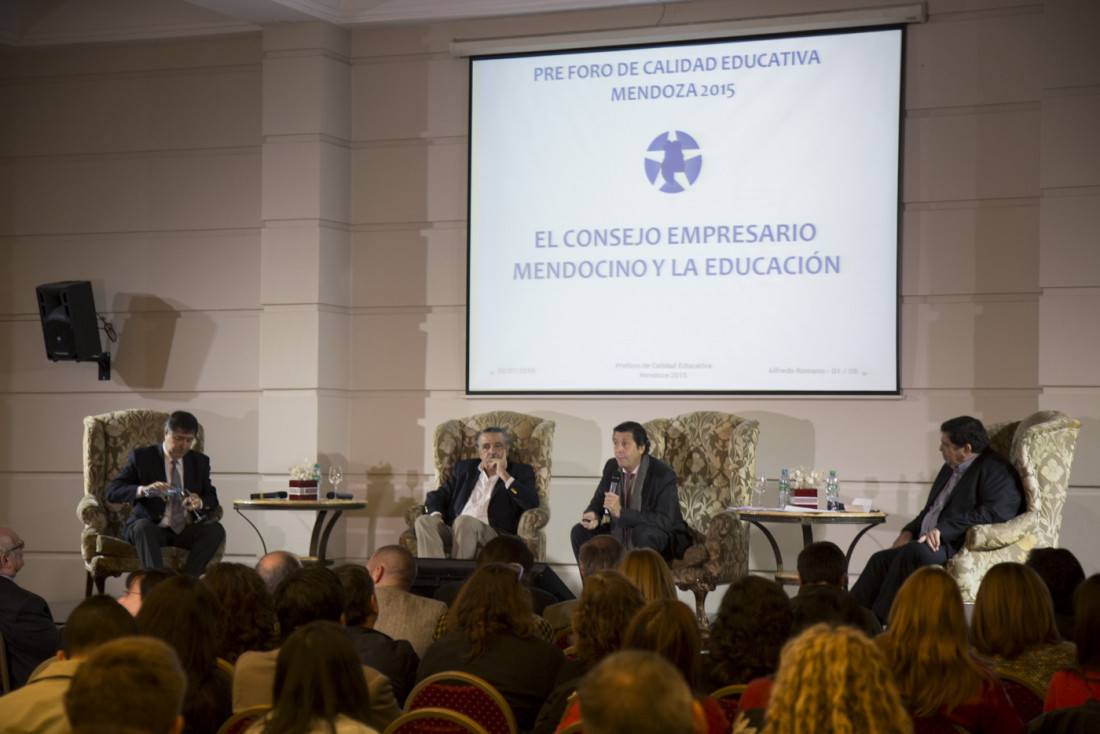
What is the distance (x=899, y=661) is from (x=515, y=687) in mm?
894

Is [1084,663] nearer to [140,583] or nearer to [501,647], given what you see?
[501,647]

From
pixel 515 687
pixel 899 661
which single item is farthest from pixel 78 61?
pixel 899 661

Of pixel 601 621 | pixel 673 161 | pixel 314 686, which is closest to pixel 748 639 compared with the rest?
pixel 601 621

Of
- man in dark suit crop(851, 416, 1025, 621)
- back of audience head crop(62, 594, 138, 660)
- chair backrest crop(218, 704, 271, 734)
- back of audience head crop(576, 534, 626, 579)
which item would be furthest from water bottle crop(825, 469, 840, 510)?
back of audience head crop(62, 594, 138, 660)

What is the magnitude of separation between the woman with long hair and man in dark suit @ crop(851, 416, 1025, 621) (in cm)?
292

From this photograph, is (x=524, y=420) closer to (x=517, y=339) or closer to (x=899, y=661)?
(x=517, y=339)

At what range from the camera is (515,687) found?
2.72 m

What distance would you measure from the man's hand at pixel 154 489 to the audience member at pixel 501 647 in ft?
11.8

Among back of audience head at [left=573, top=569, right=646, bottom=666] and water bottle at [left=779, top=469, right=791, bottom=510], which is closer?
back of audience head at [left=573, top=569, right=646, bottom=666]

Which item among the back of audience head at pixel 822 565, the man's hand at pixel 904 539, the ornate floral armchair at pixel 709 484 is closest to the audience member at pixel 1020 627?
the back of audience head at pixel 822 565

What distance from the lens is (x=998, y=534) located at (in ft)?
16.9

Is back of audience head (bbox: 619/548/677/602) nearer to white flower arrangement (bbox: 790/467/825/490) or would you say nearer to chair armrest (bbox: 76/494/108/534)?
white flower arrangement (bbox: 790/467/825/490)

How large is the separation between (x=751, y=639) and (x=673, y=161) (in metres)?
4.57

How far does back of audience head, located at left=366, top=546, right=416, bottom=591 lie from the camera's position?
3.71 metres
